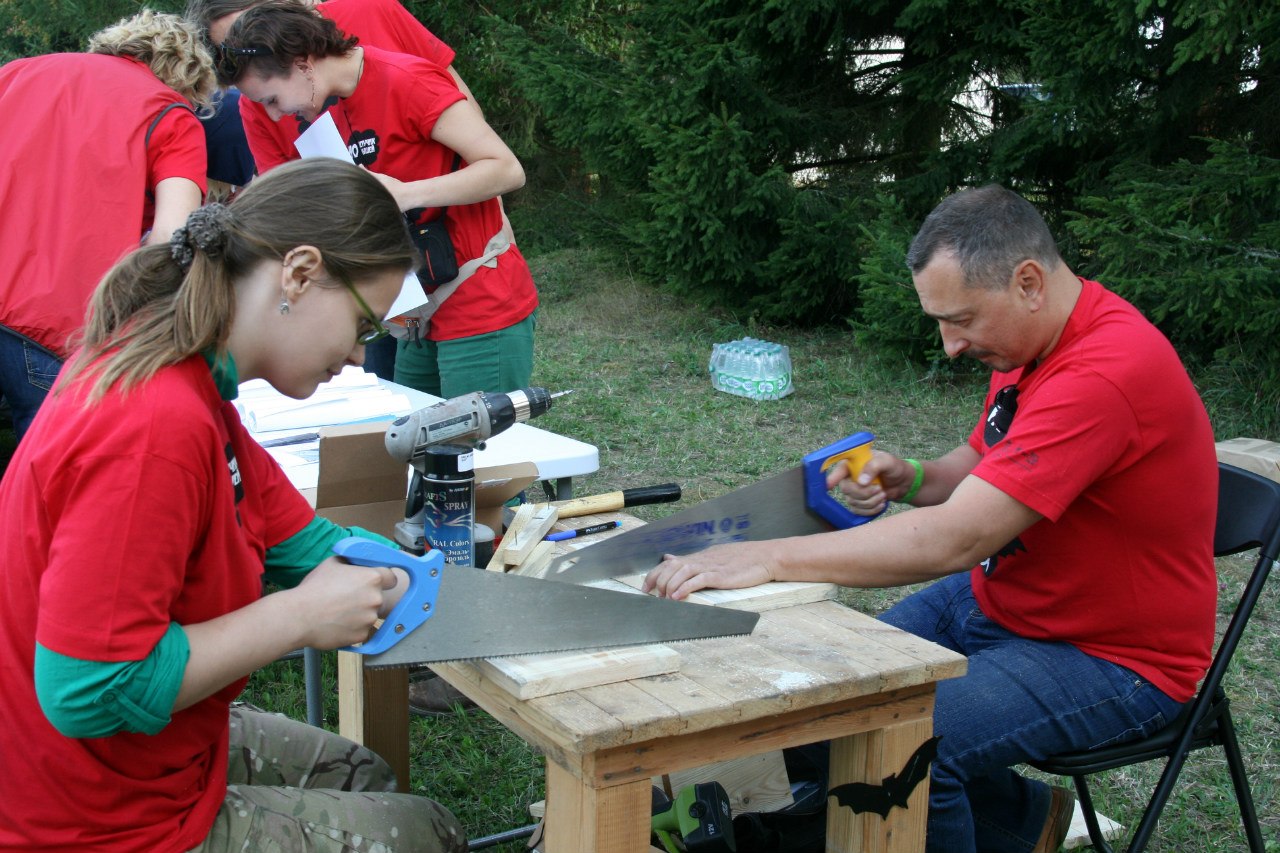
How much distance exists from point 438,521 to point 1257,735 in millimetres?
3026

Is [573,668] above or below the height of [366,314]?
below

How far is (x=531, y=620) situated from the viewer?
6.71 ft

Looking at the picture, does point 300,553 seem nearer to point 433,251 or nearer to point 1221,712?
point 433,251

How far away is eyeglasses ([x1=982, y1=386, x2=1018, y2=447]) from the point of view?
283cm

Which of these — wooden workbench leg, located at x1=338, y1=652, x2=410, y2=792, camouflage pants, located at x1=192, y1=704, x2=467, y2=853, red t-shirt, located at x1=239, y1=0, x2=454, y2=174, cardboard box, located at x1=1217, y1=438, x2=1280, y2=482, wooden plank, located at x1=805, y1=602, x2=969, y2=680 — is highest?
red t-shirt, located at x1=239, y1=0, x2=454, y2=174

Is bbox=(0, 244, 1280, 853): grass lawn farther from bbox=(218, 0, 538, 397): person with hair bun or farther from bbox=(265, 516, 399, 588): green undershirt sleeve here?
bbox=(265, 516, 399, 588): green undershirt sleeve

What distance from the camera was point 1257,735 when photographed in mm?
3850

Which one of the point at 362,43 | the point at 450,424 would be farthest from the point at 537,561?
the point at 362,43

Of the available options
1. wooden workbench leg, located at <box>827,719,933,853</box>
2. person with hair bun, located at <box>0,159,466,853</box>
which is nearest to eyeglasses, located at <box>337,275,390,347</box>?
person with hair bun, located at <box>0,159,466,853</box>

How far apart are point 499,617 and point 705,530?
812mm

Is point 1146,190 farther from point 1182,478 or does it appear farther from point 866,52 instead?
point 1182,478

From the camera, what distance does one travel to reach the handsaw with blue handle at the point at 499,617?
77.6 inches

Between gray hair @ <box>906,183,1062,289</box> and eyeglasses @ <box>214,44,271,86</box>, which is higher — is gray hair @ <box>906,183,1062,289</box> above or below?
below

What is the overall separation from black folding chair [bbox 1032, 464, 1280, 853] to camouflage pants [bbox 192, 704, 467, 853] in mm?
1371
